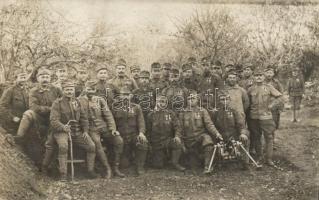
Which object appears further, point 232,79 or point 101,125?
point 232,79

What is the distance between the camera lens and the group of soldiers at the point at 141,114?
6652 mm

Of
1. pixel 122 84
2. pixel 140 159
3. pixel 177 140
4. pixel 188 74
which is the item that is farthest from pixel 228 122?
pixel 122 84

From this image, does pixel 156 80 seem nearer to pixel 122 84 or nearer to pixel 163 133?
pixel 122 84

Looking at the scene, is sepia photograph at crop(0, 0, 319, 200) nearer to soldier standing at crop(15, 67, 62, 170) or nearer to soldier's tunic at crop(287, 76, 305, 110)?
soldier standing at crop(15, 67, 62, 170)

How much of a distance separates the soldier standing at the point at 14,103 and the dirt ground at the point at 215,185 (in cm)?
122

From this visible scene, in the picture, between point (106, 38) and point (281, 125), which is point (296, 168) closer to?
point (281, 125)

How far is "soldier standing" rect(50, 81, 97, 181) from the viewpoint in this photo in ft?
21.0

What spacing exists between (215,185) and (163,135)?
1.22 metres

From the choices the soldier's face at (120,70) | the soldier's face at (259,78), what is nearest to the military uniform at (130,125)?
the soldier's face at (120,70)

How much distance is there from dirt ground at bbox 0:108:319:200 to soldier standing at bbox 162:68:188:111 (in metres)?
1.08

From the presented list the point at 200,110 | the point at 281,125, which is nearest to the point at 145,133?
the point at 200,110

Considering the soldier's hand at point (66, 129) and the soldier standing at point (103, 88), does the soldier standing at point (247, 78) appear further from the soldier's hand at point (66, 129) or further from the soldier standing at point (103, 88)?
the soldier's hand at point (66, 129)

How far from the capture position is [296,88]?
10742 mm

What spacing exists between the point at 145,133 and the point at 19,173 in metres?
2.13
